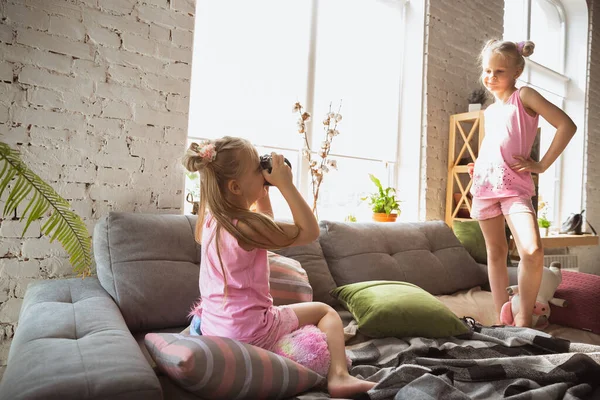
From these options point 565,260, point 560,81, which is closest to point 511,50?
point 565,260

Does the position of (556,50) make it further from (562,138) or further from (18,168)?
(18,168)

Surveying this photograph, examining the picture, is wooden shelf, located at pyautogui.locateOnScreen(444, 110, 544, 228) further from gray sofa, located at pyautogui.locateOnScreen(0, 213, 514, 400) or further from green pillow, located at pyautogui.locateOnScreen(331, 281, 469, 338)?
green pillow, located at pyautogui.locateOnScreen(331, 281, 469, 338)

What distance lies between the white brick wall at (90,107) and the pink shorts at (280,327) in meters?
1.12

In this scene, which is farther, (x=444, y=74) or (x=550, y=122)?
(x=444, y=74)

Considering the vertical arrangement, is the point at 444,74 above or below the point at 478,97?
above

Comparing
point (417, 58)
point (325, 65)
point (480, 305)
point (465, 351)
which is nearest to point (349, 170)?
point (325, 65)

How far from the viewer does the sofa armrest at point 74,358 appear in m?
0.90

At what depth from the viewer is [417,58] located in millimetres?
3775

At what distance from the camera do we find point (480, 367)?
135cm

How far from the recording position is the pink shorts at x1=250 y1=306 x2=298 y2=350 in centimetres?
135

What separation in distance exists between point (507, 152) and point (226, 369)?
5.73 feet

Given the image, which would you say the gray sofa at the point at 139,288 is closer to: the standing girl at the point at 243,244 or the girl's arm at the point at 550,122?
the standing girl at the point at 243,244

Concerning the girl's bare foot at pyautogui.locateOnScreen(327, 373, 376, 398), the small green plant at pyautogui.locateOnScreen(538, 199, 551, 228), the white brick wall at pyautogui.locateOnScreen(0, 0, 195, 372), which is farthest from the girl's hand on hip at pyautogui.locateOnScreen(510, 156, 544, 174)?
the small green plant at pyautogui.locateOnScreen(538, 199, 551, 228)

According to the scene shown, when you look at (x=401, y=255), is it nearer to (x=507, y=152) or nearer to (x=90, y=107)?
(x=507, y=152)
